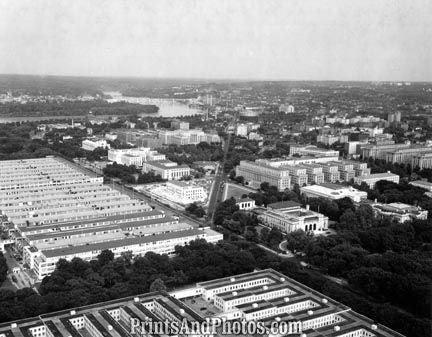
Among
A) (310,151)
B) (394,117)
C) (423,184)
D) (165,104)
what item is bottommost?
(423,184)

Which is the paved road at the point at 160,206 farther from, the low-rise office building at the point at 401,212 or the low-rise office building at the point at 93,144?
the low-rise office building at the point at 93,144

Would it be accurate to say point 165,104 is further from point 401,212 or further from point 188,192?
point 401,212

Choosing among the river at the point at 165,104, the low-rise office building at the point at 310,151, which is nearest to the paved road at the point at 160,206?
the low-rise office building at the point at 310,151

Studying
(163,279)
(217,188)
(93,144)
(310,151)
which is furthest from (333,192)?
(93,144)

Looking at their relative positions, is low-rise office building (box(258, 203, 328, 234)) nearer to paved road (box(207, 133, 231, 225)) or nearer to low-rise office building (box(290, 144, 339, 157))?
paved road (box(207, 133, 231, 225))

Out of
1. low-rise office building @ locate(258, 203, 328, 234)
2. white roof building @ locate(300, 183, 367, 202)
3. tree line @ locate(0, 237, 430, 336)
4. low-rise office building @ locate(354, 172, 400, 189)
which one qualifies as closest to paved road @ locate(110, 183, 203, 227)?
low-rise office building @ locate(258, 203, 328, 234)

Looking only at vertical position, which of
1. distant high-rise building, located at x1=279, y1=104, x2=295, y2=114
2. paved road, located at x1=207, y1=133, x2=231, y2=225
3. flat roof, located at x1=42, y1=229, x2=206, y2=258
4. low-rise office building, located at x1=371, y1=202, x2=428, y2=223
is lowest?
paved road, located at x1=207, y1=133, x2=231, y2=225

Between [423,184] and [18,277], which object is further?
[423,184]

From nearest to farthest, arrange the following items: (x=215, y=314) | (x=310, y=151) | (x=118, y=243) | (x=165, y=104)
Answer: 1. (x=215, y=314)
2. (x=118, y=243)
3. (x=310, y=151)
4. (x=165, y=104)
